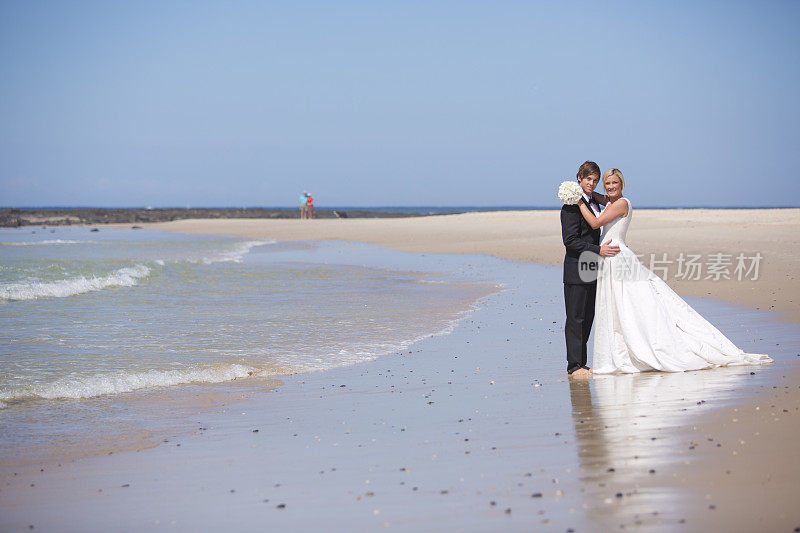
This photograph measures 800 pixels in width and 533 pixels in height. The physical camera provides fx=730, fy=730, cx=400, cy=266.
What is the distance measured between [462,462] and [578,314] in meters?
2.96

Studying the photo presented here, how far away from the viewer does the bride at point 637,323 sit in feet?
21.2

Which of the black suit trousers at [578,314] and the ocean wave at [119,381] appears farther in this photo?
the black suit trousers at [578,314]

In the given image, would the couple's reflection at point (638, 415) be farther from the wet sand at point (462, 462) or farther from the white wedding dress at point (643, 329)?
the white wedding dress at point (643, 329)

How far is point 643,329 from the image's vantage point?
6484 mm

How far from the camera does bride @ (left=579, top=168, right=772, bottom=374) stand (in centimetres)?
647

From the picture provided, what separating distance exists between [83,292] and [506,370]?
10.00 m

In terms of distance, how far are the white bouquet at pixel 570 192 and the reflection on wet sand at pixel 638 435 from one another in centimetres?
158

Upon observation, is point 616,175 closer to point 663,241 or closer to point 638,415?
point 638,415

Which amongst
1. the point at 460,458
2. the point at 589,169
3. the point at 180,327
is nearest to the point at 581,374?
the point at 589,169

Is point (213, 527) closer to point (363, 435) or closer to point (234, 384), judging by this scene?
point (363, 435)

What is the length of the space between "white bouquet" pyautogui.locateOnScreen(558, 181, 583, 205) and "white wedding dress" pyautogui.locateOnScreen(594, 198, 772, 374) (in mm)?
506

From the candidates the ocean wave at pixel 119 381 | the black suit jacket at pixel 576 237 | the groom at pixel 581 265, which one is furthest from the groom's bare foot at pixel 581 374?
the ocean wave at pixel 119 381

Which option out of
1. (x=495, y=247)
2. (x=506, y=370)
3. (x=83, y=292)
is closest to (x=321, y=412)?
(x=506, y=370)

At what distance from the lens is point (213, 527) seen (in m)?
3.43
